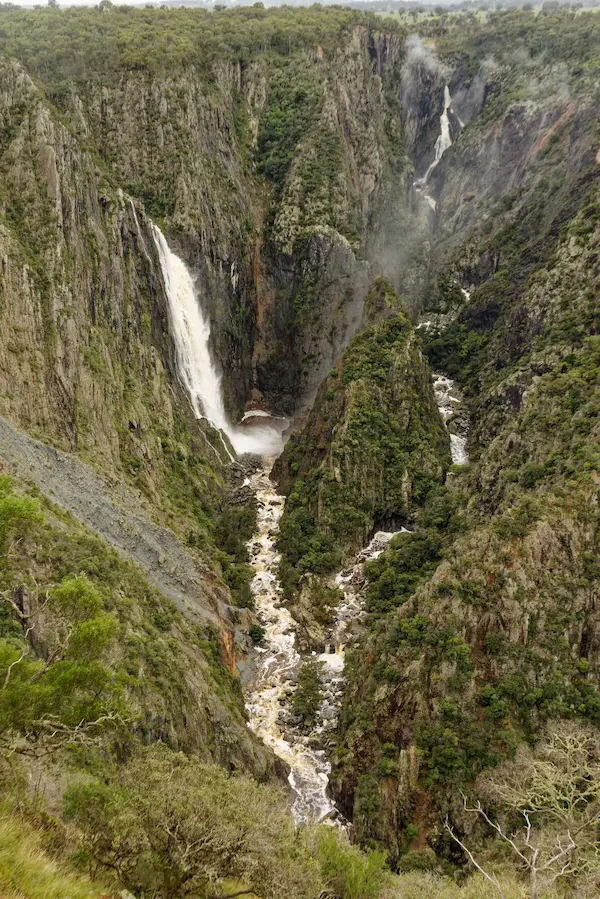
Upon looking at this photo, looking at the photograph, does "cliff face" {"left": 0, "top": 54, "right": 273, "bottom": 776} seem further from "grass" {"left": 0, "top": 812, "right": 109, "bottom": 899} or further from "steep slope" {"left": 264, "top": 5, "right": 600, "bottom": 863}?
"grass" {"left": 0, "top": 812, "right": 109, "bottom": 899}

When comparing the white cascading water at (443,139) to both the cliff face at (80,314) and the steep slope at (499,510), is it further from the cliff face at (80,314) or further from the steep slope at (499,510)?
the cliff face at (80,314)

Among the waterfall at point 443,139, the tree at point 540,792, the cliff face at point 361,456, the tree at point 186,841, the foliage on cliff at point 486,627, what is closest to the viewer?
the tree at point 186,841

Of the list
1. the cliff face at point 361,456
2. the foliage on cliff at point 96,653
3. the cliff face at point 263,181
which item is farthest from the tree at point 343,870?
the cliff face at point 263,181

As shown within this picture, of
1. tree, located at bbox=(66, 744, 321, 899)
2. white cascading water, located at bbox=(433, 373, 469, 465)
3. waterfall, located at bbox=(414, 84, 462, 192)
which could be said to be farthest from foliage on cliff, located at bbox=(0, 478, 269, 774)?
waterfall, located at bbox=(414, 84, 462, 192)

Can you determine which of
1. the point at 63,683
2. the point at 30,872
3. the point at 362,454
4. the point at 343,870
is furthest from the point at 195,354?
the point at 30,872

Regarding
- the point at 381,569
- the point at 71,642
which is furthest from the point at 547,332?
the point at 71,642
